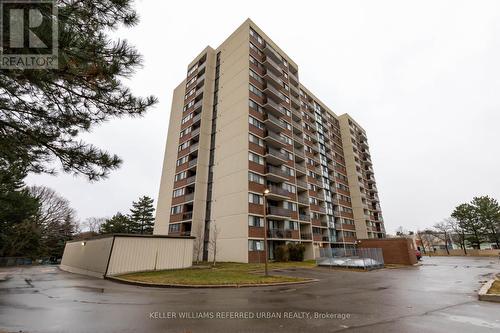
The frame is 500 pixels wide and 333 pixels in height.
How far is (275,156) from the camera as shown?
1406 inches

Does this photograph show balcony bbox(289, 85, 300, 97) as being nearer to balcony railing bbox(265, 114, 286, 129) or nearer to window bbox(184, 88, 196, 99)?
balcony railing bbox(265, 114, 286, 129)

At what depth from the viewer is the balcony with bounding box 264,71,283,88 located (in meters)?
41.0

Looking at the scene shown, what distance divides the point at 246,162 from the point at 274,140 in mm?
7028

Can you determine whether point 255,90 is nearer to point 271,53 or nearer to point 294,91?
point 271,53

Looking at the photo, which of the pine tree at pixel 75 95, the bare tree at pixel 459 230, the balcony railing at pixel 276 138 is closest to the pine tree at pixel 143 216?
the balcony railing at pixel 276 138

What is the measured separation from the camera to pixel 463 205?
2571 inches

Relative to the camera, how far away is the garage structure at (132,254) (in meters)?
19.0

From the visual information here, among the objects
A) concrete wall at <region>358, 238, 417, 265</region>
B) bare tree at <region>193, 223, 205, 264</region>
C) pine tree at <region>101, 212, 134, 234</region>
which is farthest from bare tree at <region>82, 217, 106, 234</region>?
concrete wall at <region>358, 238, 417, 265</region>

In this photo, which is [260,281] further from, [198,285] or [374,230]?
[374,230]

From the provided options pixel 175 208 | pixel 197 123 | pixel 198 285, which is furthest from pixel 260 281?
pixel 197 123

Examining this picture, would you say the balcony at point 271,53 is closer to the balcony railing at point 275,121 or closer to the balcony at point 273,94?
the balcony at point 273,94

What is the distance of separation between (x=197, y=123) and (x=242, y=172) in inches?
590

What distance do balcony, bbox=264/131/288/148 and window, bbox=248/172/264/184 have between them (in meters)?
6.35

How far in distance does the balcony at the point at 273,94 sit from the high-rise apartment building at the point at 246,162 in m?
0.16
